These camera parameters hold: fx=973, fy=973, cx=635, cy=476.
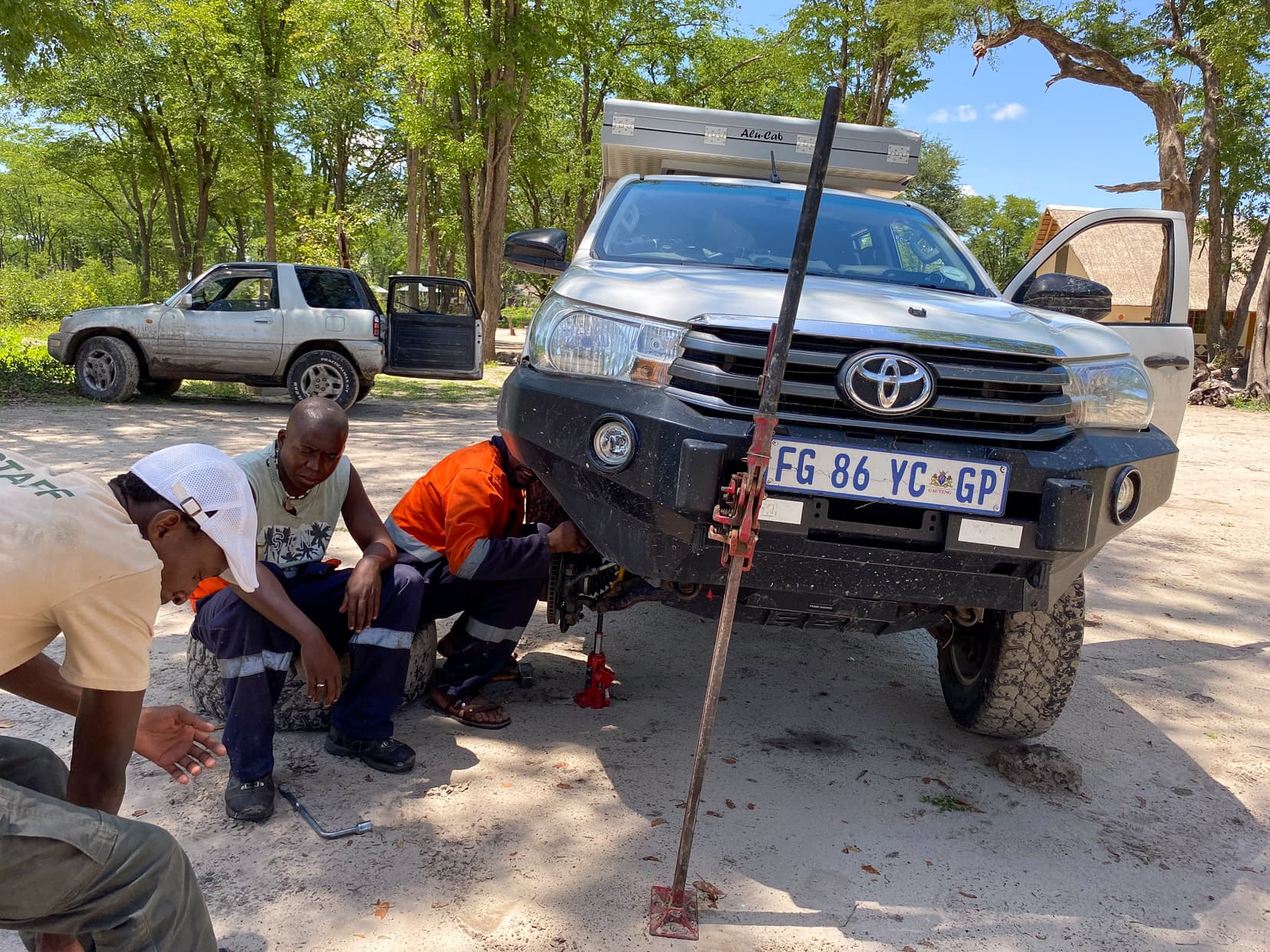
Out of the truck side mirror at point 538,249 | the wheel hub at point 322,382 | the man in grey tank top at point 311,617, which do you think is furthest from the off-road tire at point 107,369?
the man in grey tank top at point 311,617

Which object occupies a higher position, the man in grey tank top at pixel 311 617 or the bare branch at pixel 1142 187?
the bare branch at pixel 1142 187

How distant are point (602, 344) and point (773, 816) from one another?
58.1 inches

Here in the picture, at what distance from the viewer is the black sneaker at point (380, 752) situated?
2.99 metres

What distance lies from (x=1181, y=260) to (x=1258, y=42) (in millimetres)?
18389

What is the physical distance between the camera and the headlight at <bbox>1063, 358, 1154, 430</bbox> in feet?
9.14

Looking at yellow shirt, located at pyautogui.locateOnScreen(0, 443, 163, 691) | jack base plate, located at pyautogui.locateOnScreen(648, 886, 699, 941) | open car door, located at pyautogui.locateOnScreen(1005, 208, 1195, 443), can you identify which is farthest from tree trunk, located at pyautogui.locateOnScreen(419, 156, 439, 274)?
yellow shirt, located at pyautogui.locateOnScreen(0, 443, 163, 691)

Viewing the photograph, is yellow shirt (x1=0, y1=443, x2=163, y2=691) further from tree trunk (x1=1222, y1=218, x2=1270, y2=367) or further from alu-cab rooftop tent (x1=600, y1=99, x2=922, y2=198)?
tree trunk (x1=1222, y1=218, x2=1270, y2=367)

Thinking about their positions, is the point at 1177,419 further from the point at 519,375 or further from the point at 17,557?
the point at 17,557

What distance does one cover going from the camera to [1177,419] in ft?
14.3

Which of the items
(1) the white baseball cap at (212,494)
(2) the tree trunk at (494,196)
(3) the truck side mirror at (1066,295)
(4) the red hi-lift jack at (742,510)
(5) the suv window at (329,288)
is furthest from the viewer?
(2) the tree trunk at (494,196)

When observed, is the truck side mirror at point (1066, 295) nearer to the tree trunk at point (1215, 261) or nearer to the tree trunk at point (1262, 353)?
the tree trunk at point (1262, 353)

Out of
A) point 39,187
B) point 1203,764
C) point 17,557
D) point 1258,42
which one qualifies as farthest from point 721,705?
point 39,187

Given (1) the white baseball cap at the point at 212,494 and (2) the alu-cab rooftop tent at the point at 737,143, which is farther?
(2) the alu-cab rooftop tent at the point at 737,143

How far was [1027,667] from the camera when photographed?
10.3 feet
